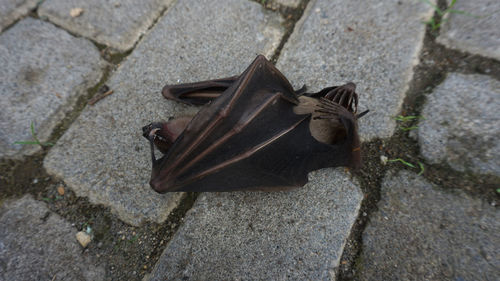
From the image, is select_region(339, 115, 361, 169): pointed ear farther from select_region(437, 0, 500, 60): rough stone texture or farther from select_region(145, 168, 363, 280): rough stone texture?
select_region(437, 0, 500, 60): rough stone texture

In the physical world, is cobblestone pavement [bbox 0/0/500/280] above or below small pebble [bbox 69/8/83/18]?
below

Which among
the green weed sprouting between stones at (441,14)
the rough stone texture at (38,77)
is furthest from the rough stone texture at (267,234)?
the green weed sprouting between stones at (441,14)

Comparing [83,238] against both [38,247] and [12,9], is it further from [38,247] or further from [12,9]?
[12,9]

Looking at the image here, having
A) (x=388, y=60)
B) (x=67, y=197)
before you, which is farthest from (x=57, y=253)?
(x=388, y=60)

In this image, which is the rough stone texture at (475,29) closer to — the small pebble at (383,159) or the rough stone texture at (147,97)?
the small pebble at (383,159)

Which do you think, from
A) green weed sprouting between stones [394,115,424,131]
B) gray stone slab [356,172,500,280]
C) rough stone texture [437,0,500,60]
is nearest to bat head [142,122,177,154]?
gray stone slab [356,172,500,280]

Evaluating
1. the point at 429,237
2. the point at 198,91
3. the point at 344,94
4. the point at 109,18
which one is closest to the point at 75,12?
the point at 109,18
